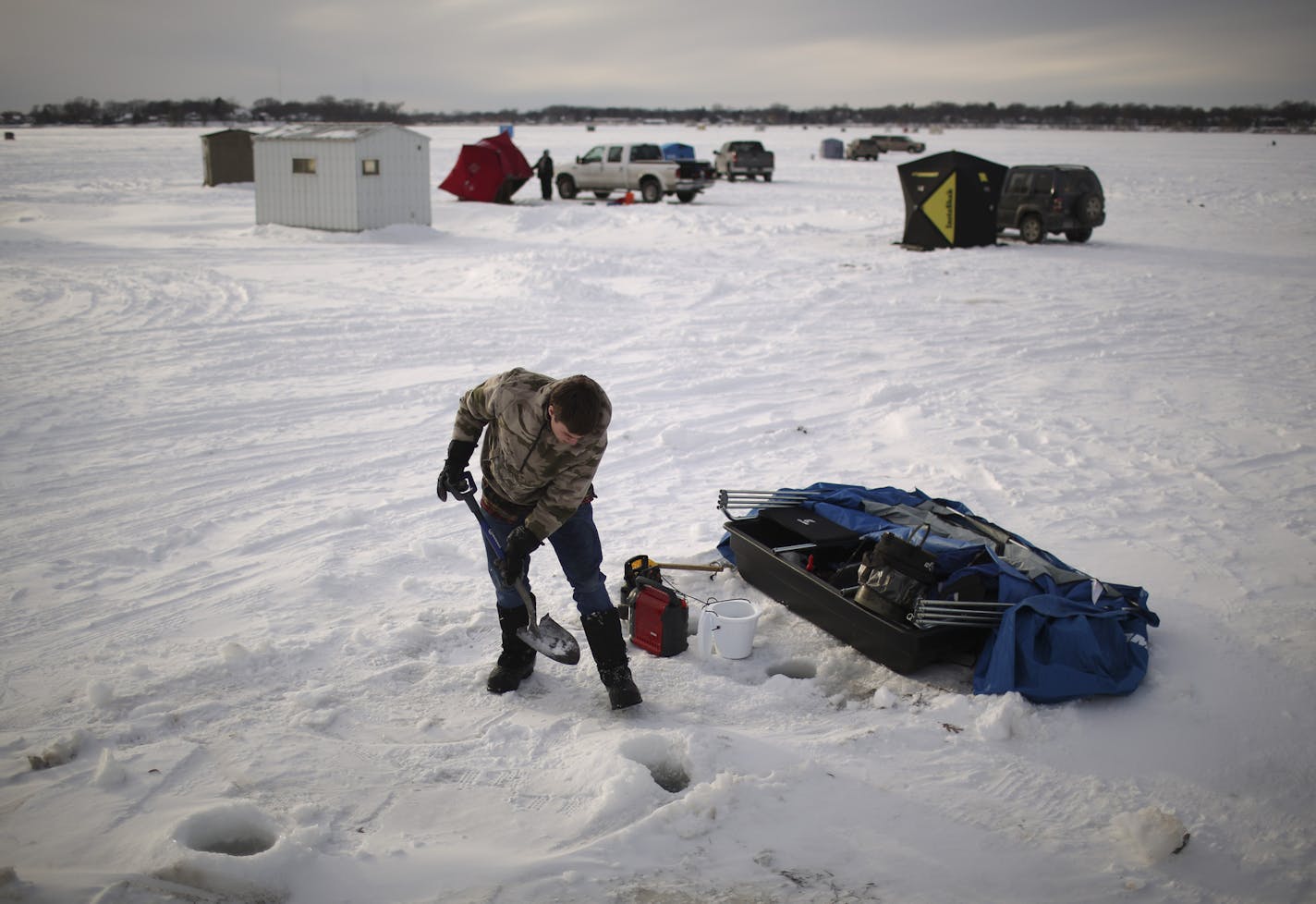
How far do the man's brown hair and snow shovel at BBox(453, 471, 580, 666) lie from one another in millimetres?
757

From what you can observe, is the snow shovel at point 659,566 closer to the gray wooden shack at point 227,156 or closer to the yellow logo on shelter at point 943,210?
the yellow logo on shelter at point 943,210

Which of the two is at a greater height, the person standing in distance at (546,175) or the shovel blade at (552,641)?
the person standing in distance at (546,175)

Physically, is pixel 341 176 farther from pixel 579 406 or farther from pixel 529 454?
pixel 579 406

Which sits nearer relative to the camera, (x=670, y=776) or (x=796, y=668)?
(x=670, y=776)

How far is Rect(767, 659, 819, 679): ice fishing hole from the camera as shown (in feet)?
14.5

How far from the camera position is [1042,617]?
4.09 m

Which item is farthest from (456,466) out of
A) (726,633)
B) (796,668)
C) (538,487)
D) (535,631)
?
(796,668)

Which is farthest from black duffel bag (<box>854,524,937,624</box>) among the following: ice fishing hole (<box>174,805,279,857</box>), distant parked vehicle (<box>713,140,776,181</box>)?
distant parked vehicle (<box>713,140,776,181</box>)

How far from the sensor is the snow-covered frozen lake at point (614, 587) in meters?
3.14

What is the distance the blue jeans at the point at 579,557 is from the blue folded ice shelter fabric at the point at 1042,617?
1591 mm

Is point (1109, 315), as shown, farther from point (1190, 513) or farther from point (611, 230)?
point (611, 230)

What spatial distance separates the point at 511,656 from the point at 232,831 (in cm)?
133

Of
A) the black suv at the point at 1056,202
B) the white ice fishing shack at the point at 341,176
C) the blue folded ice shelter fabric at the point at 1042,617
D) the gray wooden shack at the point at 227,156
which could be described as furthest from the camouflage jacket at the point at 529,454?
the gray wooden shack at the point at 227,156

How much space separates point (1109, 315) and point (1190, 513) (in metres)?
6.08
